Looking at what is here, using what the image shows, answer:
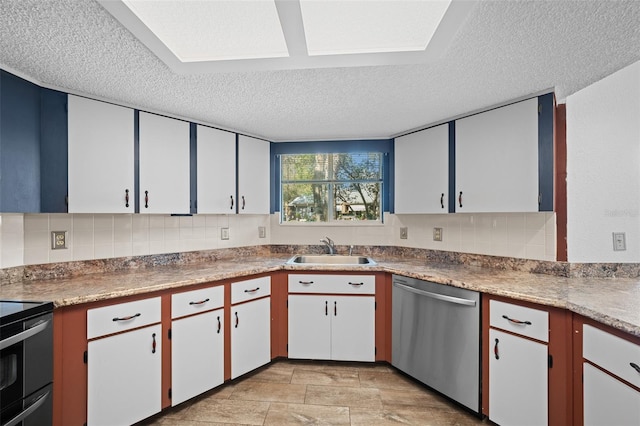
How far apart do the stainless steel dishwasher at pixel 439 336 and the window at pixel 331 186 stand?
1088 mm

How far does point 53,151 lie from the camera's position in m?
1.81

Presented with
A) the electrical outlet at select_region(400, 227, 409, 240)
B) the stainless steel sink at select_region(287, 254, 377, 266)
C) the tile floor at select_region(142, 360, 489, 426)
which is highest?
the electrical outlet at select_region(400, 227, 409, 240)

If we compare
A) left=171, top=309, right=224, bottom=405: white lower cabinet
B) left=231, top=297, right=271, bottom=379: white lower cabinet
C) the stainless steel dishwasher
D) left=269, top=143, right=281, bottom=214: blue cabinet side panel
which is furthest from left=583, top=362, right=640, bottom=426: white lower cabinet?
left=269, top=143, right=281, bottom=214: blue cabinet side panel

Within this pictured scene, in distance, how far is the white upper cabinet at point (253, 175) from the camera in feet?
9.16

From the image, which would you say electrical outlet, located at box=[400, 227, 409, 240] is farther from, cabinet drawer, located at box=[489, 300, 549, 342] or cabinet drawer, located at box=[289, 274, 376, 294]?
cabinet drawer, located at box=[489, 300, 549, 342]

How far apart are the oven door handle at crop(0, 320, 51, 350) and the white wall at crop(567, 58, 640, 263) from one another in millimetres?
3167

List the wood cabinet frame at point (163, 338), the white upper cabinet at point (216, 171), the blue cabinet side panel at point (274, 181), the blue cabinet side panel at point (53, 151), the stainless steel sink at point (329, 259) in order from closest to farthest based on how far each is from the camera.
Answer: the wood cabinet frame at point (163, 338)
the blue cabinet side panel at point (53, 151)
the white upper cabinet at point (216, 171)
the stainless steel sink at point (329, 259)
the blue cabinet side panel at point (274, 181)

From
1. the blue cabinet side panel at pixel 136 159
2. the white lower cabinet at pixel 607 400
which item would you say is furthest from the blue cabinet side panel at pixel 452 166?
the blue cabinet side panel at pixel 136 159

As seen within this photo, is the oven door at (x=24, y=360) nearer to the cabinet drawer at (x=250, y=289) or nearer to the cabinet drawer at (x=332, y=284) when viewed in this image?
the cabinet drawer at (x=250, y=289)

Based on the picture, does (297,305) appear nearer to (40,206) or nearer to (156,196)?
(156,196)

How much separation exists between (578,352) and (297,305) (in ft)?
6.06

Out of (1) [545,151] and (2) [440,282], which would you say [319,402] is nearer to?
(2) [440,282]

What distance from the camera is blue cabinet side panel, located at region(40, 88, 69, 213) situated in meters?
1.78

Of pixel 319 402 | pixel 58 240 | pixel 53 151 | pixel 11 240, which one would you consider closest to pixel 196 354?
pixel 319 402
